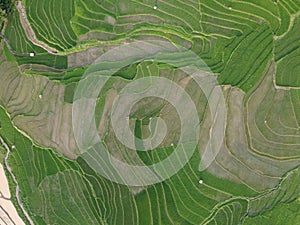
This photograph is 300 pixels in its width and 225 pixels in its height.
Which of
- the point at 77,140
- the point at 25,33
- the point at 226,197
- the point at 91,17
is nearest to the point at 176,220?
the point at 226,197

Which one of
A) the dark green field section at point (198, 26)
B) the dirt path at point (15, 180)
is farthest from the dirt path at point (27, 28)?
the dirt path at point (15, 180)

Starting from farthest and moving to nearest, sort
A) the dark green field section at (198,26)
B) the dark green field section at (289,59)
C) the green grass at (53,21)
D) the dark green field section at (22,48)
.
→ the dark green field section at (22,48) < the green grass at (53,21) < the dark green field section at (198,26) < the dark green field section at (289,59)

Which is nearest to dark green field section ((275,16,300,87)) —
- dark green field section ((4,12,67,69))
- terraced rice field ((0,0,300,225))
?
terraced rice field ((0,0,300,225))

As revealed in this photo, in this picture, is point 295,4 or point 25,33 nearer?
point 295,4

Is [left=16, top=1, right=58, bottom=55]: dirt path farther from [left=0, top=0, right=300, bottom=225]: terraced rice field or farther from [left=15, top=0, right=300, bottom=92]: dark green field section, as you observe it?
[left=15, top=0, right=300, bottom=92]: dark green field section

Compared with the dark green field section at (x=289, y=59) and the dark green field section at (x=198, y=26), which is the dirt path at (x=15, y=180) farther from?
the dark green field section at (x=289, y=59)

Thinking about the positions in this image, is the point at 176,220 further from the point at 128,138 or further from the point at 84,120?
the point at 84,120


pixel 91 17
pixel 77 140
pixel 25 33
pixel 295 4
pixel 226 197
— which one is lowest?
pixel 226 197

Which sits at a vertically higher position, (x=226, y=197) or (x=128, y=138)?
(x=128, y=138)
